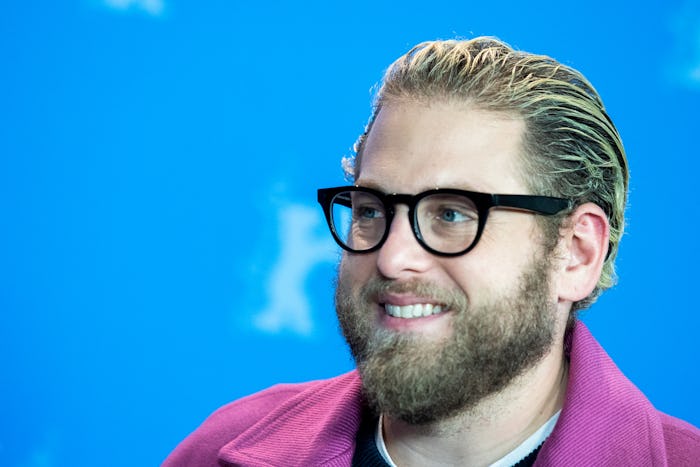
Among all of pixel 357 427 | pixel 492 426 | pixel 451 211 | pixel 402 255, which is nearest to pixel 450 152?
pixel 451 211

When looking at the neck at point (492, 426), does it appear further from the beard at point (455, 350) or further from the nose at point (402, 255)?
the nose at point (402, 255)

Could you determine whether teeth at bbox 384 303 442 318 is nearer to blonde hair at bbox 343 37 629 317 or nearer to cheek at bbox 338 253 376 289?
cheek at bbox 338 253 376 289

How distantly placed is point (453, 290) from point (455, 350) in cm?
11

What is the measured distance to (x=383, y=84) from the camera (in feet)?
7.07

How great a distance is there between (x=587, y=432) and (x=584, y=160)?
0.51 metres

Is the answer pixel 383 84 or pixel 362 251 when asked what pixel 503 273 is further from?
pixel 383 84

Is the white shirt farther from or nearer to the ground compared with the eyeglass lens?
nearer to the ground

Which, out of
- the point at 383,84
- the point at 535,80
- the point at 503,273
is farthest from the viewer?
the point at 383,84

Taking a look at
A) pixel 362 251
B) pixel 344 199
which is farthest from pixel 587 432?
pixel 344 199

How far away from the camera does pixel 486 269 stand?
1.88 meters

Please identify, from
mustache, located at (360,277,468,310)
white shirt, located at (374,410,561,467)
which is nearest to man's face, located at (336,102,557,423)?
mustache, located at (360,277,468,310)

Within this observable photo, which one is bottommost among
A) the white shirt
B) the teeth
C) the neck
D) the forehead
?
the white shirt

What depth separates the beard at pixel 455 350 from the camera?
6.22 feet

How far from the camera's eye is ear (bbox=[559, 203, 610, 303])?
79.0 inches
